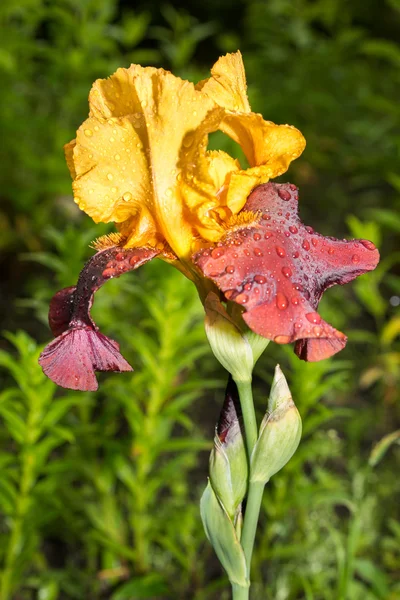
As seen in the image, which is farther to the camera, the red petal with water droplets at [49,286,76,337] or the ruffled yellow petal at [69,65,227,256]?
the red petal with water droplets at [49,286,76,337]

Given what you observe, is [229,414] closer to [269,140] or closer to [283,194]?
[283,194]

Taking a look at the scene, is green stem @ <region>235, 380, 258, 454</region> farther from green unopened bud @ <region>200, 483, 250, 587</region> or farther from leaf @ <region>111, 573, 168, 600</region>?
leaf @ <region>111, 573, 168, 600</region>

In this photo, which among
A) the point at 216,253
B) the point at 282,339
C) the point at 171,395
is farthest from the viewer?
the point at 171,395

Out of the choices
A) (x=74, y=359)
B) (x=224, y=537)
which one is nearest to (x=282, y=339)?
(x=74, y=359)

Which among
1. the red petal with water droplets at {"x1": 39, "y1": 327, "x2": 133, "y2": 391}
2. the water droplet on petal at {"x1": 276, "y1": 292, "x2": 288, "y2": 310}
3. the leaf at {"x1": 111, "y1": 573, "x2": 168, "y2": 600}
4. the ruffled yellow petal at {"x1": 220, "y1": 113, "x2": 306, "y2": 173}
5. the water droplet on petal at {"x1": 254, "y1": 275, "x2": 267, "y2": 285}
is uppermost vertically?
the ruffled yellow petal at {"x1": 220, "y1": 113, "x2": 306, "y2": 173}

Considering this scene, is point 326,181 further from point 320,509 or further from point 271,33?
point 320,509

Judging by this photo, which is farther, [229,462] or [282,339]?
[229,462]

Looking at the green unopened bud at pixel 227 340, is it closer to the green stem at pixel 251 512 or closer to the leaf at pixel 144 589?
Result: the green stem at pixel 251 512

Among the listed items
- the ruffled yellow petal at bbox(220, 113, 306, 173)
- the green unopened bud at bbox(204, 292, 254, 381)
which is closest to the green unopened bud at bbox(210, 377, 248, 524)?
the green unopened bud at bbox(204, 292, 254, 381)
